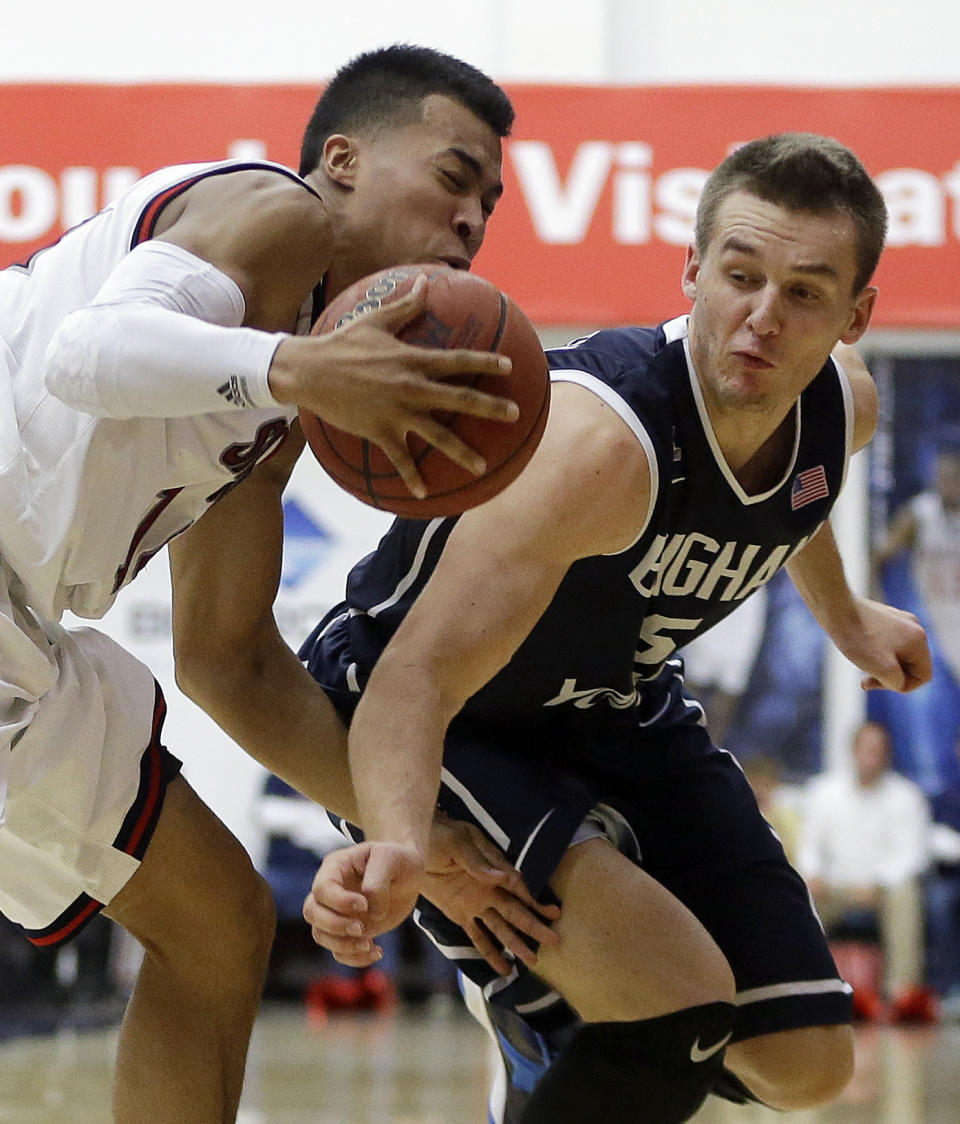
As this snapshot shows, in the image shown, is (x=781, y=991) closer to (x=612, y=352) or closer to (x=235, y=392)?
(x=612, y=352)

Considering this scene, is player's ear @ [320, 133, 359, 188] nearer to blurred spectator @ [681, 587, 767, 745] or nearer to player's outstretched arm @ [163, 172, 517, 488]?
player's outstretched arm @ [163, 172, 517, 488]

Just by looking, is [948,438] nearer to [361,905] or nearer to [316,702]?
[316,702]

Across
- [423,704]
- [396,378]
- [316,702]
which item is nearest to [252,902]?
[316,702]

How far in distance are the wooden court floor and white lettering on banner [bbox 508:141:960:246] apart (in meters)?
3.41

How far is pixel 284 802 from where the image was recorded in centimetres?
794

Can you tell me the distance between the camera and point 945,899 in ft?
26.2

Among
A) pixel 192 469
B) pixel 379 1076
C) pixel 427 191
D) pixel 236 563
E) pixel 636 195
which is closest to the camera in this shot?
pixel 192 469

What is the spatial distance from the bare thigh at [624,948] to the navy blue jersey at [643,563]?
290 millimetres

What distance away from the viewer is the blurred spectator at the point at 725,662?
8.05 m

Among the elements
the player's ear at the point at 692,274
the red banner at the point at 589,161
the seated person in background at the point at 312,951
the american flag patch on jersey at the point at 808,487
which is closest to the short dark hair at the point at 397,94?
the player's ear at the point at 692,274

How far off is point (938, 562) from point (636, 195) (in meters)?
2.31

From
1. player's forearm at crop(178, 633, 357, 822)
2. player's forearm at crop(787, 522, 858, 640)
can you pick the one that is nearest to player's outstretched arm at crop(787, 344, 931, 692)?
player's forearm at crop(787, 522, 858, 640)

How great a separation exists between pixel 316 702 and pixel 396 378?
999 mm

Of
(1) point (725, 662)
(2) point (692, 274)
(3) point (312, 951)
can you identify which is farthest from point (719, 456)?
(3) point (312, 951)
